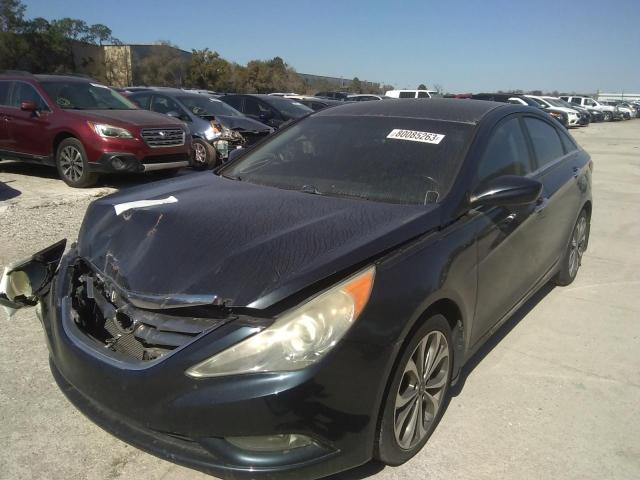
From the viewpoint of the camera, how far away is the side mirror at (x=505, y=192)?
9.43 ft

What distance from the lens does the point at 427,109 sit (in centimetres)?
363

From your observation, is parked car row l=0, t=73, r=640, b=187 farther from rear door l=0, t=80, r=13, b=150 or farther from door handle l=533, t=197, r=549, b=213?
door handle l=533, t=197, r=549, b=213

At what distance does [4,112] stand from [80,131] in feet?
5.81

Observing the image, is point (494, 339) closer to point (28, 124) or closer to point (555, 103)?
point (28, 124)

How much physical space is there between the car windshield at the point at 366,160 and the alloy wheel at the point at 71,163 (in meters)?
5.28

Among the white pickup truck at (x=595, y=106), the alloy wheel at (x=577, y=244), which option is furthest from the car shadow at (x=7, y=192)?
the white pickup truck at (x=595, y=106)

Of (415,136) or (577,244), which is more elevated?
(415,136)

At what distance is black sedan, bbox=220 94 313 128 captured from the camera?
13.7 metres

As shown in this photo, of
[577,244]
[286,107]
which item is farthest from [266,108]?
[577,244]

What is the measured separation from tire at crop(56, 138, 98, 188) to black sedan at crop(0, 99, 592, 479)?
207 inches

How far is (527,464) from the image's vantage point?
256 cm

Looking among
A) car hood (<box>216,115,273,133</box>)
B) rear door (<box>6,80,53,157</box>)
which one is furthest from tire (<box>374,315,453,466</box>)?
car hood (<box>216,115,273,133</box>)

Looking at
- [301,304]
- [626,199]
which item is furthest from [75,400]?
[626,199]

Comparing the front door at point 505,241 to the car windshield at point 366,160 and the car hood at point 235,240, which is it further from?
the car hood at point 235,240
